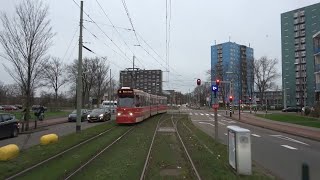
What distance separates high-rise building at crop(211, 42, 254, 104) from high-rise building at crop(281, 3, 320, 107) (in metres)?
18.6

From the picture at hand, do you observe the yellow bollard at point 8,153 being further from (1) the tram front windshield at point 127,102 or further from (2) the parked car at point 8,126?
(1) the tram front windshield at point 127,102

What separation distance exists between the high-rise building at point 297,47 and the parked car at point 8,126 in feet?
352

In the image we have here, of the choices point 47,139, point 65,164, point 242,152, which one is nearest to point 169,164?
point 242,152

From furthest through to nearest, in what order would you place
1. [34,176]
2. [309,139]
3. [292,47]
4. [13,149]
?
1. [292,47]
2. [309,139]
3. [13,149]
4. [34,176]

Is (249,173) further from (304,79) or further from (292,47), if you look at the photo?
(292,47)

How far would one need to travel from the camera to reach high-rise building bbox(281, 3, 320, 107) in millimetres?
126688

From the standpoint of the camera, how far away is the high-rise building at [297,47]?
416 ft

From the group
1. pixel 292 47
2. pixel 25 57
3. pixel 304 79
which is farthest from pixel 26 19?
pixel 292 47

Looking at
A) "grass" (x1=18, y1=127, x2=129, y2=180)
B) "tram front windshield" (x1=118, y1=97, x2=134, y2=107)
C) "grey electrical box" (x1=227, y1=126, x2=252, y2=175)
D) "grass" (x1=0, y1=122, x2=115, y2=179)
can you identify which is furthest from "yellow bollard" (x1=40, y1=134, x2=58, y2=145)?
"tram front windshield" (x1=118, y1=97, x2=134, y2=107)

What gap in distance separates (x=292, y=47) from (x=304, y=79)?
955 inches

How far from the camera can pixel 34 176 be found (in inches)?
461

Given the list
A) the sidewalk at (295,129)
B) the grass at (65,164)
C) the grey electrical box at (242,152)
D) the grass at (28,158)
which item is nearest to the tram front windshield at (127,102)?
the sidewalk at (295,129)

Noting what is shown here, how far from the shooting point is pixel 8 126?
25.8 m

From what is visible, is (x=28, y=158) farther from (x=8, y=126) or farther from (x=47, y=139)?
(x=8, y=126)
